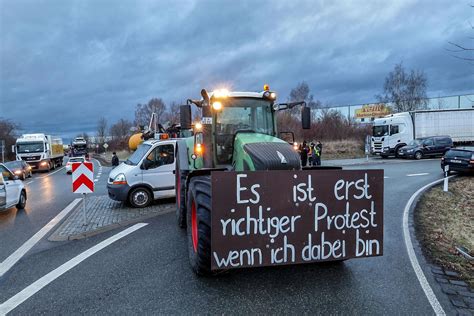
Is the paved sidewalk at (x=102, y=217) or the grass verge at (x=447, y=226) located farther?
the paved sidewalk at (x=102, y=217)

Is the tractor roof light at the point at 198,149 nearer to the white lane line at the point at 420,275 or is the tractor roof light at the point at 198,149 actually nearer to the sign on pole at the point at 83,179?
the sign on pole at the point at 83,179

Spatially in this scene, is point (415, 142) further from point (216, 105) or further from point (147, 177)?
point (216, 105)

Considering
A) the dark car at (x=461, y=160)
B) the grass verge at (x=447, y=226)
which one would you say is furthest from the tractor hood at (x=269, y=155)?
the dark car at (x=461, y=160)

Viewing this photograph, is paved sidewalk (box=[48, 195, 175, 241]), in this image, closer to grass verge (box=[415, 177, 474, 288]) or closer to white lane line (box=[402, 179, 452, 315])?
white lane line (box=[402, 179, 452, 315])

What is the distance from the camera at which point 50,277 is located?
467 centimetres

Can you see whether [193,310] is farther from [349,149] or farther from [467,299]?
[349,149]

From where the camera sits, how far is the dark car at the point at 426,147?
26.4 m

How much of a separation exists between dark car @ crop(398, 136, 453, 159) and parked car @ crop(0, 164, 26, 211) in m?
27.1

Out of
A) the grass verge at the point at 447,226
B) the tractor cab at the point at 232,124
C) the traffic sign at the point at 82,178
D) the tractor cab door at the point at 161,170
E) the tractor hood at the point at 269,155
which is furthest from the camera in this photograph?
the tractor cab door at the point at 161,170

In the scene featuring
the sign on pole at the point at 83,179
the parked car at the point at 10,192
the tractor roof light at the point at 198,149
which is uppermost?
the tractor roof light at the point at 198,149

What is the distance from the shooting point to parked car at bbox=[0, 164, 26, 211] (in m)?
8.94

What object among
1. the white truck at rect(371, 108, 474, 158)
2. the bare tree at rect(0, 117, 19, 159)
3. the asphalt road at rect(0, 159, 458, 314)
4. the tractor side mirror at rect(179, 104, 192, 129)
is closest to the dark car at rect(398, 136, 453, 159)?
the white truck at rect(371, 108, 474, 158)

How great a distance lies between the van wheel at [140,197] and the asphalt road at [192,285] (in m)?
3.38

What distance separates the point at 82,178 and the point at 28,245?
6.17 ft
